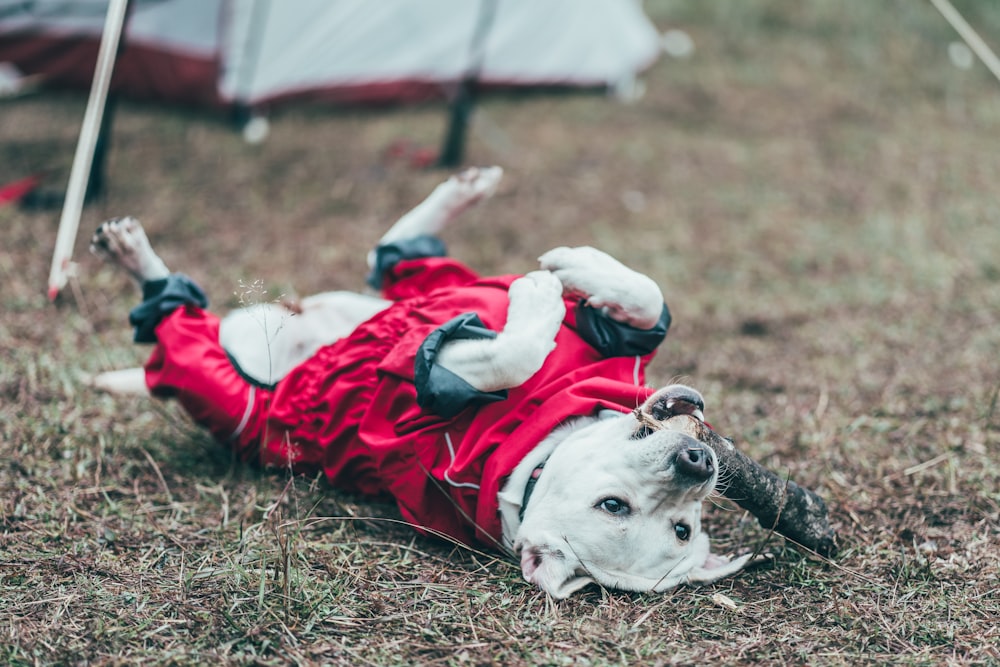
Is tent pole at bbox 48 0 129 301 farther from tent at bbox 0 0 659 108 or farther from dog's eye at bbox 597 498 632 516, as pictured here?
dog's eye at bbox 597 498 632 516

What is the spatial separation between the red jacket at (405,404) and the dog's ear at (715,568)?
466mm

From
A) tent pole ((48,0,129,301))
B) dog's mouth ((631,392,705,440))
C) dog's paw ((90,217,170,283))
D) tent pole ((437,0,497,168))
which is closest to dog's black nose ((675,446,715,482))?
dog's mouth ((631,392,705,440))

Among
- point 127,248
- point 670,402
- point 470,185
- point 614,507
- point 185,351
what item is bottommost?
point 185,351

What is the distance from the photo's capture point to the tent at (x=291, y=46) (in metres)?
6.62

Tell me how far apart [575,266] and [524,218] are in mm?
3072

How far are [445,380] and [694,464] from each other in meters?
0.67

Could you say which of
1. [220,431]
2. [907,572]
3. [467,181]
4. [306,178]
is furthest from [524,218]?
[907,572]

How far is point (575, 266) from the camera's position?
8.77 ft

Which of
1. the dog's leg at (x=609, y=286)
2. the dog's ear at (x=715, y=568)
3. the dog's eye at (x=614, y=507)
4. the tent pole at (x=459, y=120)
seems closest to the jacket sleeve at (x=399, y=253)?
the dog's leg at (x=609, y=286)

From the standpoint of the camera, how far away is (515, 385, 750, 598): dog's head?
7.40ft

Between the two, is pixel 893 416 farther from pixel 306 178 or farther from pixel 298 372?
pixel 306 178

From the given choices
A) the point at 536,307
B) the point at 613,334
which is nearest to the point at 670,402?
the point at 613,334

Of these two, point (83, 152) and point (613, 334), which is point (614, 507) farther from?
point (83, 152)

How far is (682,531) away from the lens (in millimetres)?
2389
